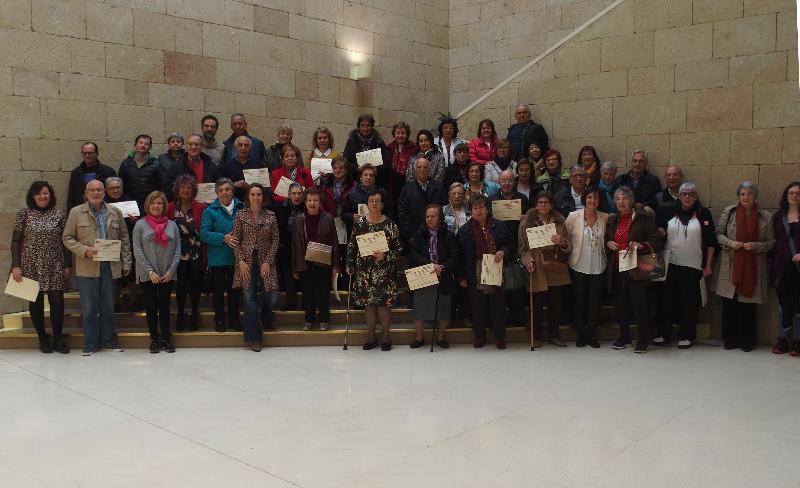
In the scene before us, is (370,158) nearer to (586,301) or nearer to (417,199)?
(417,199)

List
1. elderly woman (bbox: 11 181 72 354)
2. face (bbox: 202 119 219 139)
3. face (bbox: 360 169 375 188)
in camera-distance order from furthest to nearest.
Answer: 1. face (bbox: 202 119 219 139)
2. face (bbox: 360 169 375 188)
3. elderly woman (bbox: 11 181 72 354)

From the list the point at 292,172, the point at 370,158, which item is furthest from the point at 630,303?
the point at 292,172

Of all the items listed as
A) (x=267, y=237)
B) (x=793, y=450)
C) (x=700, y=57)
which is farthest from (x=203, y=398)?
(x=700, y=57)

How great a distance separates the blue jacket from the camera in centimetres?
704

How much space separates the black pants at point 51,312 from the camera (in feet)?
22.6

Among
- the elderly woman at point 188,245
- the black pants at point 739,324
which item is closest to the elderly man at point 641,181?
the black pants at point 739,324

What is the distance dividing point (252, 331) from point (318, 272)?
2.90 ft

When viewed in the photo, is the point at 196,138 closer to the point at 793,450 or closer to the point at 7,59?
the point at 7,59

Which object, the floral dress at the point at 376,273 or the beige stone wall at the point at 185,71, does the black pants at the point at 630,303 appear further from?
the beige stone wall at the point at 185,71

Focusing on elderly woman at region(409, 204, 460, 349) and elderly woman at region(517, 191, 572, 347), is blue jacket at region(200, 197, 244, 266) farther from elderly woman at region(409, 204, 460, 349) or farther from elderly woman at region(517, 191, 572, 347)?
elderly woman at region(517, 191, 572, 347)

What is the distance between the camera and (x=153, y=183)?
7.82m

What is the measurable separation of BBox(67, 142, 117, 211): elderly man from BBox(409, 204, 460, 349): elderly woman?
362 centimetres

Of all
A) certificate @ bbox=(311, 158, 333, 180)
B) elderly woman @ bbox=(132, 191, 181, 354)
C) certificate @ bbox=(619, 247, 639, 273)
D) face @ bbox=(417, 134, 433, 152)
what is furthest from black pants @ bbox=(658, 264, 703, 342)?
elderly woman @ bbox=(132, 191, 181, 354)

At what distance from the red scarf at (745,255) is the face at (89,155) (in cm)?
681
